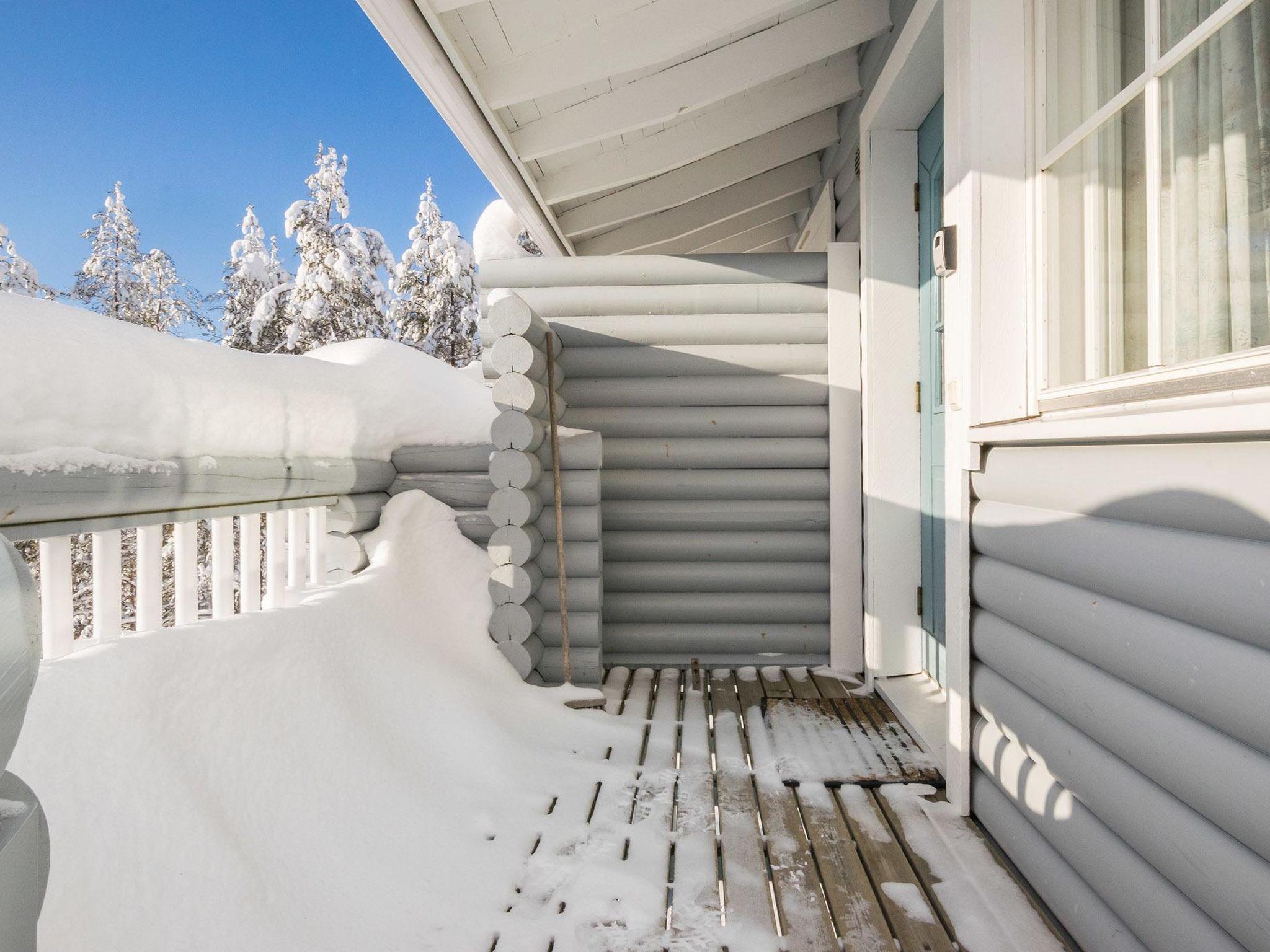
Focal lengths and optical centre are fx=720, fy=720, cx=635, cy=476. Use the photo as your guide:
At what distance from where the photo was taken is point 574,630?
371cm

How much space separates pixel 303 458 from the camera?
2.90 meters

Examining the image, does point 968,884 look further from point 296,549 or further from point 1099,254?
point 296,549

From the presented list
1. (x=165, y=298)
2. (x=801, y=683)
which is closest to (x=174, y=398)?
(x=801, y=683)

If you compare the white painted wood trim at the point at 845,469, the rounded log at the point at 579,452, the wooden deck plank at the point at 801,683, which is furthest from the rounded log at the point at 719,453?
the wooden deck plank at the point at 801,683

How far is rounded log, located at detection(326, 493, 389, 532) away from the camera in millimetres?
3342

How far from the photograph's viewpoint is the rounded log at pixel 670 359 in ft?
13.5

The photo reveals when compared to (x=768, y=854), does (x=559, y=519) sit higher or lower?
higher

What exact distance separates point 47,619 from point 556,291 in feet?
9.74

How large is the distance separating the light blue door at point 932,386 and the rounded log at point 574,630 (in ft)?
5.42

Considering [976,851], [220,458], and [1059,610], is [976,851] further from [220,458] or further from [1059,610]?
[220,458]

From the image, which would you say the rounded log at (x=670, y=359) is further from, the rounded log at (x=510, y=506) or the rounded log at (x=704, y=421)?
the rounded log at (x=510, y=506)

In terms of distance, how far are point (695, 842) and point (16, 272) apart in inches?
681

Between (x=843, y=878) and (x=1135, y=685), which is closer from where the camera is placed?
(x=1135, y=685)

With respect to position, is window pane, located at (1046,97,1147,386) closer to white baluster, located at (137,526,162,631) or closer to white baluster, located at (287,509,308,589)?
white baluster, located at (137,526,162,631)
